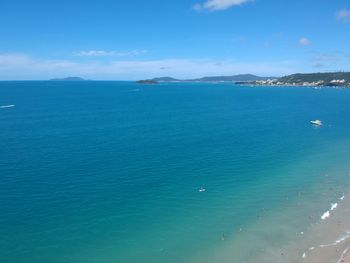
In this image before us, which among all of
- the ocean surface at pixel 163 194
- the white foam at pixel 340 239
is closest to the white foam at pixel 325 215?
the ocean surface at pixel 163 194

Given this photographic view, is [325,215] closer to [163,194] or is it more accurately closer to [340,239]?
[340,239]

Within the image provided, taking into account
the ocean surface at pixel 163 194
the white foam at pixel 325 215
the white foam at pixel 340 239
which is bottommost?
the white foam at pixel 340 239

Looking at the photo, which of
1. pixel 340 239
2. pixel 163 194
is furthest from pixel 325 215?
pixel 163 194

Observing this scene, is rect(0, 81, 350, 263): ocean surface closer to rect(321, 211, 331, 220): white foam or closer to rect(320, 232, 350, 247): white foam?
rect(321, 211, 331, 220): white foam

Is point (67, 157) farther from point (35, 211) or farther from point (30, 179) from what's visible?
point (35, 211)

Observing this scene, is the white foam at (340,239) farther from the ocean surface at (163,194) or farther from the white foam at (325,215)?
the white foam at (325,215)

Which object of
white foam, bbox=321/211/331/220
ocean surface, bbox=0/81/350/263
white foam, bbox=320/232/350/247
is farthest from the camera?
white foam, bbox=321/211/331/220

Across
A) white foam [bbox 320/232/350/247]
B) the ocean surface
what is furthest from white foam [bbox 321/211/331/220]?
white foam [bbox 320/232/350/247]

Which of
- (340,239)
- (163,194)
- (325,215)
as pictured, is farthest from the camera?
(163,194)

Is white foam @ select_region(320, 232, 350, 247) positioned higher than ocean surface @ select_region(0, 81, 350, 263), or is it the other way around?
ocean surface @ select_region(0, 81, 350, 263)
